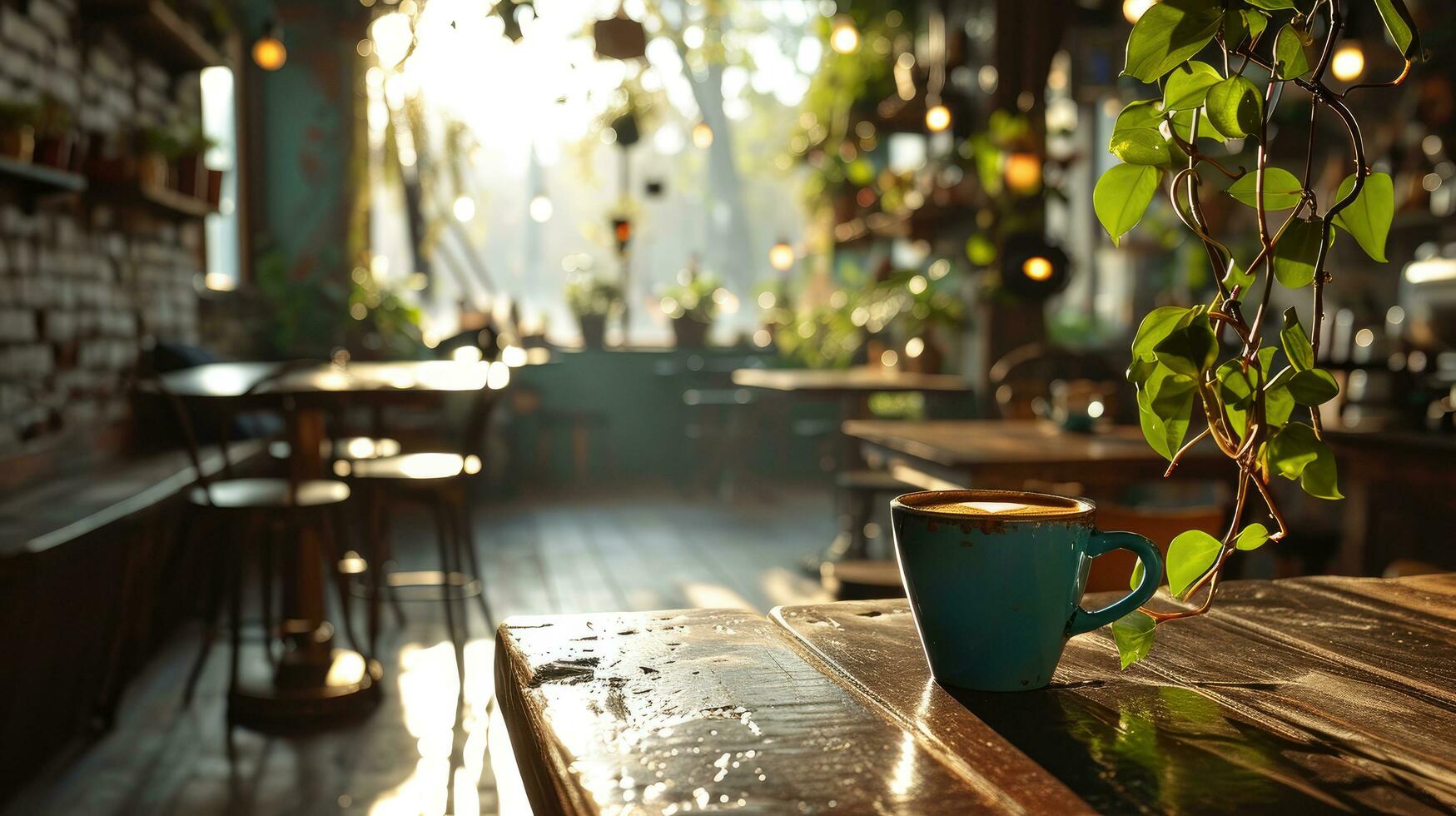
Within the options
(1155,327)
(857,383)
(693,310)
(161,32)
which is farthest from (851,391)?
(1155,327)

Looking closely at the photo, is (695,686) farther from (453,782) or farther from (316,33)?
(316,33)

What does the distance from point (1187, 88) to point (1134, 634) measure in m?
0.29

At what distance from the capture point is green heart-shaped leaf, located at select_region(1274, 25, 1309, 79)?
61 centimetres

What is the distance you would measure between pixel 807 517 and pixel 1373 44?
3.41 meters

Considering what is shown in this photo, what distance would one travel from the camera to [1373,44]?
14.6 feet

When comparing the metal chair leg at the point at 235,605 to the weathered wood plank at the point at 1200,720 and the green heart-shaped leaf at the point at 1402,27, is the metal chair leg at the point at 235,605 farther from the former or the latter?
the green heart-shaped leaf at the point at 1402,27

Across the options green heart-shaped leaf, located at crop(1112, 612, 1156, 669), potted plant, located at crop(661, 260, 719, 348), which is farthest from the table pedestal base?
potted plant, located at crop(661, 260, 719, 348)

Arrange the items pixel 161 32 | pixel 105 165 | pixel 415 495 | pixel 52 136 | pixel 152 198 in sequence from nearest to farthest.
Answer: pixel 52 136, pixel 415 495, pixel 105 165, pixel 152 198, pixel 161 32

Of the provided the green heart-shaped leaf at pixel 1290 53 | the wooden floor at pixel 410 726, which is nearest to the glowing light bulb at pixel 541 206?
the wooden floor at pixel 410 726

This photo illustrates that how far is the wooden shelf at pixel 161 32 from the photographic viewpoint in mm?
3832

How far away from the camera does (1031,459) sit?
2.52 metres

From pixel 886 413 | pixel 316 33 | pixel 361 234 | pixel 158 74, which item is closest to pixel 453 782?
pixel 158 74

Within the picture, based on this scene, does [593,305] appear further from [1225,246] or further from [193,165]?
[1225,246]

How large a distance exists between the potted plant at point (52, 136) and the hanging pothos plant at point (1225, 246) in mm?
3249
